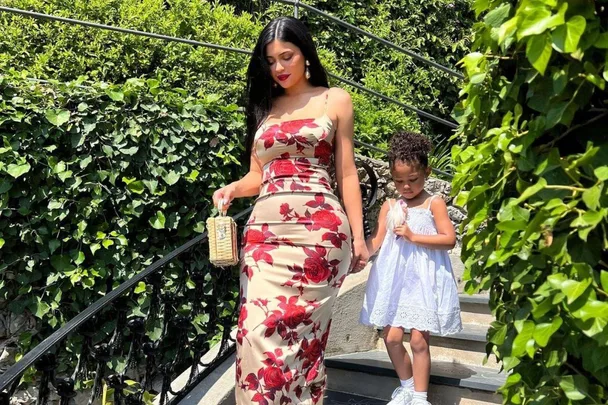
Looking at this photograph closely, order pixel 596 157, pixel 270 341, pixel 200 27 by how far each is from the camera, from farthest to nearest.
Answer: pixel 200 27 < pixel 270 341 < pixel 596 157

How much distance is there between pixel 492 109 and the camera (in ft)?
4.98

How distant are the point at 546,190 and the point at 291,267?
64.5 inches

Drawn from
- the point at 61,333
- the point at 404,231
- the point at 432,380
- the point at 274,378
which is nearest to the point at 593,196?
the point at 274,378

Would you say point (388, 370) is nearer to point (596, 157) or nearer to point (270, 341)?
point (270, 341)

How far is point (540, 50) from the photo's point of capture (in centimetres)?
120

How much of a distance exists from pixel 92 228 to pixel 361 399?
80.4 inches

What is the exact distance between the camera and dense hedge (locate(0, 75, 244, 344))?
4.25 meters

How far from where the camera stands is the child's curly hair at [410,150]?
3727 millimetres

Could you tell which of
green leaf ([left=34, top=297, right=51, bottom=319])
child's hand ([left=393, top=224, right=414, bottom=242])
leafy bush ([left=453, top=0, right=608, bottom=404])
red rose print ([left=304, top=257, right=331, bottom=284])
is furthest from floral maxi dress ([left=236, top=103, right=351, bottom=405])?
green leaf ([left=34, top=297, right=51, bottom=319])

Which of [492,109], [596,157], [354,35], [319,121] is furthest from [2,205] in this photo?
[354,35]

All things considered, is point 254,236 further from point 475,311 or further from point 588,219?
point 475,311

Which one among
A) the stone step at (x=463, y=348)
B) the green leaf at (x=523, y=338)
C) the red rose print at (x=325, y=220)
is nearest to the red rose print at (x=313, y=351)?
the red rose print at (x=325, y=220)

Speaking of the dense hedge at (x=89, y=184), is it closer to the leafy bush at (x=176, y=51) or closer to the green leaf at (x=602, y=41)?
the leafy bush at (x=176, y=51)

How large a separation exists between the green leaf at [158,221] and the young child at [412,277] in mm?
1455
